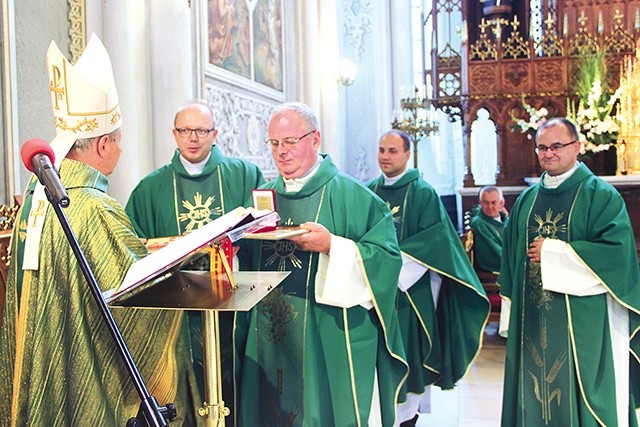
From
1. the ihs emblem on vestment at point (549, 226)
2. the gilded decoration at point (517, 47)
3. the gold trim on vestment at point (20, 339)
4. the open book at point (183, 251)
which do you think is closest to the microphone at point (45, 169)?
the open book at point (183, 251)

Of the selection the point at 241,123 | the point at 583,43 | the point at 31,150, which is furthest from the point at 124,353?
the point at 583,43

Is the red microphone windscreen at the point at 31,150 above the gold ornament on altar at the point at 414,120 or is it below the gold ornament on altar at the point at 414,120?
below

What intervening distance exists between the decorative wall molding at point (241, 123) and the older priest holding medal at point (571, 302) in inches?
145

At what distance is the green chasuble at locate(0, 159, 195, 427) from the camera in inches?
90.0

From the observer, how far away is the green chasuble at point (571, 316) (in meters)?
3.54

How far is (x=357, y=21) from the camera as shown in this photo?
12008mm

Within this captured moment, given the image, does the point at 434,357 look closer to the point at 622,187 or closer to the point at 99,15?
the point at 99,15

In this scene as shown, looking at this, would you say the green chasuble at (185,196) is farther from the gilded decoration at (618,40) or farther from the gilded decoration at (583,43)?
the gilded decoration at (618,40)

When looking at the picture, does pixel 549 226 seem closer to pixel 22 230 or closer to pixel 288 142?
pixel 288 142

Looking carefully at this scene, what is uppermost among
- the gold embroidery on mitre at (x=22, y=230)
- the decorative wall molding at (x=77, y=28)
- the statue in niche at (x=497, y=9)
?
the statue in niche at (x=497, y=9)

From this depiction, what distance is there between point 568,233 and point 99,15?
3.39 metres

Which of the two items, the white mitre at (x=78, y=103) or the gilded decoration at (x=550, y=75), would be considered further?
the gilded decoration at (x=550, y=75)

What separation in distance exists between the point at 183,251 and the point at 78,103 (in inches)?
33.8

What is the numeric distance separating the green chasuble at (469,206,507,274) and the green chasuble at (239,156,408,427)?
409 centimetres
